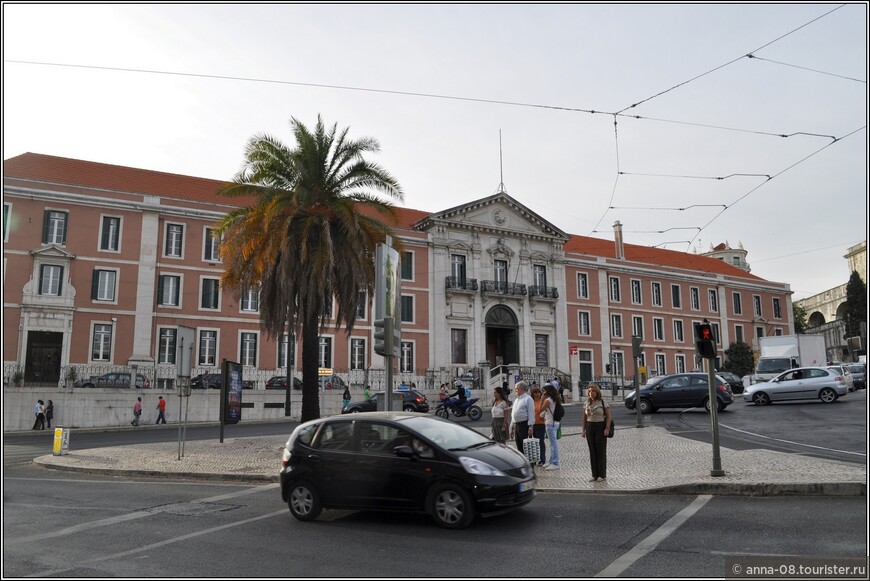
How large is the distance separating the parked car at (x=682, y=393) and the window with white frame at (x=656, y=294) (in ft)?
113

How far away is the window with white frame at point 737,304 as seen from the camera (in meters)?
65.1

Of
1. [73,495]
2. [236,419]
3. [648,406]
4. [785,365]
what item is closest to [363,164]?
[236,419]

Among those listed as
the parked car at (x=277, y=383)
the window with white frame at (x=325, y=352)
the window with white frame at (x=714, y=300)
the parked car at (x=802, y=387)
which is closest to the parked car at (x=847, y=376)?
the parked car at (x=802, y=387)

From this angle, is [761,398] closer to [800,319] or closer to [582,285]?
[582,285]

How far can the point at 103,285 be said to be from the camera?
131 ft

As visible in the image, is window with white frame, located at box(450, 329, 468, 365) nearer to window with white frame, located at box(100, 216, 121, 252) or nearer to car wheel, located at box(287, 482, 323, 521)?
window with white frame, located at box(100, 216, 121, 252)

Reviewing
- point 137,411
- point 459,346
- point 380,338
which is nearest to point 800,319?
point 459,346

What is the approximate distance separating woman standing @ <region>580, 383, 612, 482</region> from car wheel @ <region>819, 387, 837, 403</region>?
19.4 metres

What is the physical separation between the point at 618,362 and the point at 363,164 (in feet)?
136

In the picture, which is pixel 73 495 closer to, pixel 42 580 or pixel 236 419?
pixel 42 580

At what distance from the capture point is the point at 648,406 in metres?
27.6

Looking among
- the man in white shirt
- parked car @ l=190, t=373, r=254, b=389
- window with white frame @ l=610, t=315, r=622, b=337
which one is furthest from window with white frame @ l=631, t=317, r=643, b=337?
the man in white shirt

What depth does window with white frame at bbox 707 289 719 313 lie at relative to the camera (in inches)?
2512

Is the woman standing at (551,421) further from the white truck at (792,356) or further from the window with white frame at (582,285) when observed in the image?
the window with white frame at (582,285)
